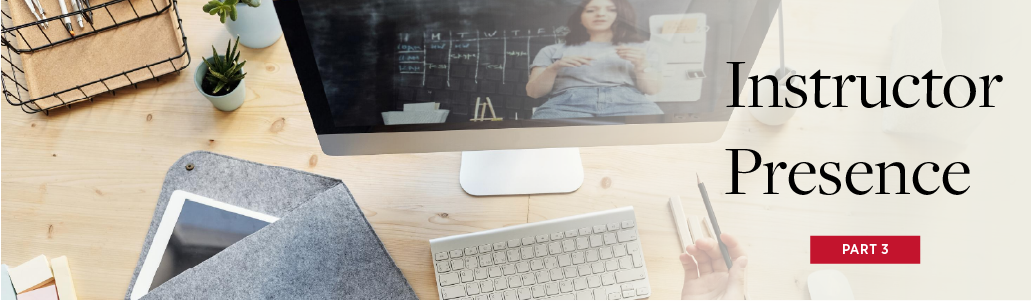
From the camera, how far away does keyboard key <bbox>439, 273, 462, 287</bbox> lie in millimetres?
827

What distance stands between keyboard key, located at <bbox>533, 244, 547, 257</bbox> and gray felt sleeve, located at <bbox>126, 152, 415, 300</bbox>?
16 cm

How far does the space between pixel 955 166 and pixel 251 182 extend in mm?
942

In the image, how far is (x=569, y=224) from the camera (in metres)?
0.85

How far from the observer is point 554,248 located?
2.78 feet

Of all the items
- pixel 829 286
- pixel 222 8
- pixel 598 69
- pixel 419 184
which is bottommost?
pixel 829 286

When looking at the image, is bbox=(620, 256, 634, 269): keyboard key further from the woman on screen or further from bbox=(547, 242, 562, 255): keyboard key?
the woman on screen

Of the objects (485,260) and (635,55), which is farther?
(485,260)

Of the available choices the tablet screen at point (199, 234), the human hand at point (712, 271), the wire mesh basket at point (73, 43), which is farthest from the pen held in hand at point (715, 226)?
the wire mesh basket at point (73, 43)

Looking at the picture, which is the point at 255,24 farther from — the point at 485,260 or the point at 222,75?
the point at 485,260

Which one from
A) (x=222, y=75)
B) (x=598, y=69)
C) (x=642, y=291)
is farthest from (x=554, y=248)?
(x=222, y=75)

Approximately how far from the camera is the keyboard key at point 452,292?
0.82 m

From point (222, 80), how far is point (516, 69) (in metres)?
0.45

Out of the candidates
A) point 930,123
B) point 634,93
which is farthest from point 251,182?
point 930,123

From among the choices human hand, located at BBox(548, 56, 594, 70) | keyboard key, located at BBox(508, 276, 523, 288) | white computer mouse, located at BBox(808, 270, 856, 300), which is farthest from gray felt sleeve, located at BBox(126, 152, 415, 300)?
white computer mouse, located at BBox(808, 270, 856, 300)
